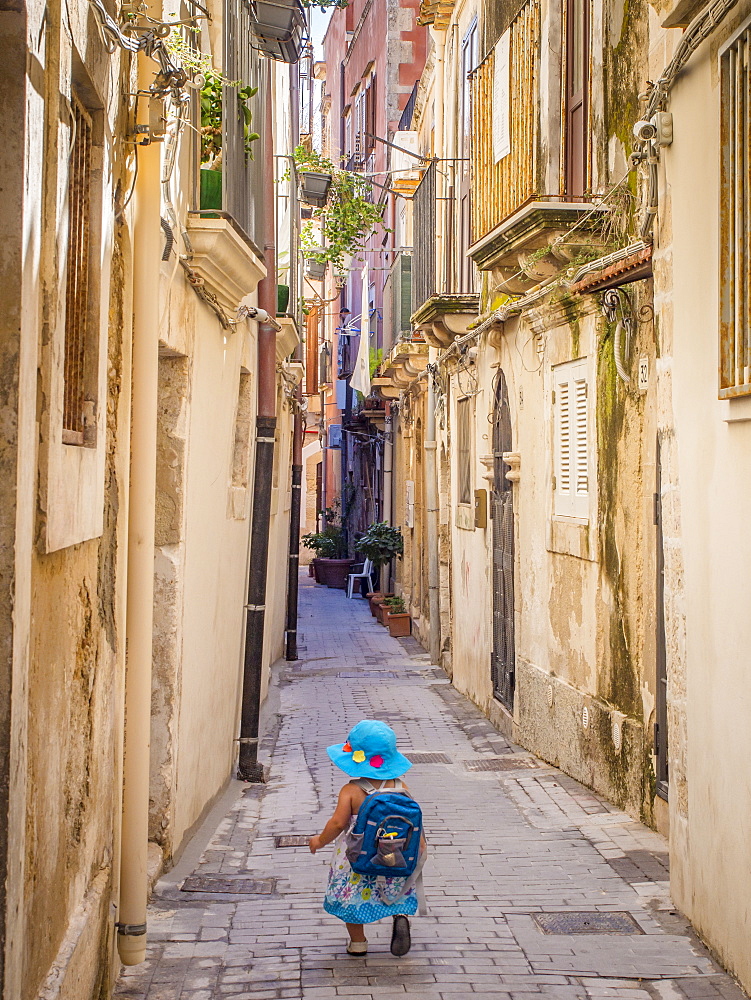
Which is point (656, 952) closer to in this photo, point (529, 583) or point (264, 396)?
point (529, 583)

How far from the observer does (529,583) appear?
9.74 meters

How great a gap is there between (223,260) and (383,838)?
3.53 meters

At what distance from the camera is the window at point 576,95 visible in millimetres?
8594

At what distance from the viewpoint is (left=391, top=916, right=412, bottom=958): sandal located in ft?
15.7

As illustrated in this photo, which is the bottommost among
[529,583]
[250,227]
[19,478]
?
[529,583]

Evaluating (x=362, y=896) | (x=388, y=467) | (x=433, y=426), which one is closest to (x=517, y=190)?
(x=362, y=896)

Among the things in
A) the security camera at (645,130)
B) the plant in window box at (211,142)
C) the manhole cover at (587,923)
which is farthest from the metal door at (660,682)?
the plant in window box at (211,142)

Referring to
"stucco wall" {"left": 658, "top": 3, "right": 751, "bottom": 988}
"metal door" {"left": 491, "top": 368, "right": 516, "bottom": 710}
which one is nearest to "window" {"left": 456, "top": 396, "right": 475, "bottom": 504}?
"metal door" {"left": 491, "top": 368, "right": 516, "bottom": 710}

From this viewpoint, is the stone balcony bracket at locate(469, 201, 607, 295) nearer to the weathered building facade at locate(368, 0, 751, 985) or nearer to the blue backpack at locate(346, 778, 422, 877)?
the weathered building facade at locate(368, 0, 751, 985)

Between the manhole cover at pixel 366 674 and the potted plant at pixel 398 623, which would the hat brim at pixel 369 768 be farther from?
the potted plant at pixel 398 623

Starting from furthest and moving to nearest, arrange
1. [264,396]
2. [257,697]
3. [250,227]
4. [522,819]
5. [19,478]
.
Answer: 1. [264,396]
2. [257,697]
3. [250,227]
4. [522,819]
5. [19,478]

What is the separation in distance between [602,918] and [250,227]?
4950mm

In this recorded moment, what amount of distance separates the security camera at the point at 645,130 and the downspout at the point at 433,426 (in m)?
8.66

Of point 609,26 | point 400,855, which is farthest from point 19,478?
point 609,26
